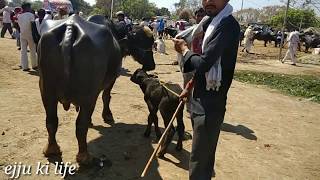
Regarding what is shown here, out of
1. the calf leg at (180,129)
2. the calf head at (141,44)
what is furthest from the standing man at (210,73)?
the calf head at (141,44)

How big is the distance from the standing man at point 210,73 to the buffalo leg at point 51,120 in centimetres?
193

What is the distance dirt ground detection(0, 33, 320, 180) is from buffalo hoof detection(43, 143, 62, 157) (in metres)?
0.08

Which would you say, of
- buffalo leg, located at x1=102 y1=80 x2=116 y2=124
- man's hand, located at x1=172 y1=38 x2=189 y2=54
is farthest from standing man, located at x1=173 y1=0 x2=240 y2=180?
buffalo leg, located at x1=102 y1=80 x2=116 y2=124

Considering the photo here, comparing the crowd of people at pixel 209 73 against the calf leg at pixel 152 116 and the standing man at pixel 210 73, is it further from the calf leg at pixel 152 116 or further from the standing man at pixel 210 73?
the calf leg at pixel 152 116

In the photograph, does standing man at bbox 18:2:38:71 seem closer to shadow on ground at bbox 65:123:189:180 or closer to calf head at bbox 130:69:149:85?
shadow on ground at bbox 65:123:189:180

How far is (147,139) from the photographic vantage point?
6047 millimetres

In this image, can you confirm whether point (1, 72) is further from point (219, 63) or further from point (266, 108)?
point (219, 63)

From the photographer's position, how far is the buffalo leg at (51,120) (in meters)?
4.70

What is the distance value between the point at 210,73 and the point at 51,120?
2.56 metres

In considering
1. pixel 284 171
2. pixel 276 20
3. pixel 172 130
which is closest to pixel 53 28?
pixel 172 130

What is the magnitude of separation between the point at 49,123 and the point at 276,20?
67242mm

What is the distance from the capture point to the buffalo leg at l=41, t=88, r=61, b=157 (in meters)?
4.70

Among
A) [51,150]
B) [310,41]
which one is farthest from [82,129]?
[310,41]

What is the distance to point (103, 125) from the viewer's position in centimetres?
655
